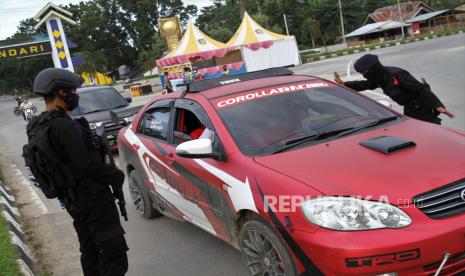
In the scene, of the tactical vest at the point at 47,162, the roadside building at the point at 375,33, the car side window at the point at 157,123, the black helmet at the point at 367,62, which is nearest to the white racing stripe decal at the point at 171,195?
the car side window at the point at 157,123

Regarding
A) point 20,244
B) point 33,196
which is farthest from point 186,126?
point 33,196

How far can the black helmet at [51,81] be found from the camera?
3076 mm

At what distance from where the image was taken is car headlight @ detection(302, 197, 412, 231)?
272 centimetres

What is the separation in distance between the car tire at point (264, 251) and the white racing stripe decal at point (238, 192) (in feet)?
0.40

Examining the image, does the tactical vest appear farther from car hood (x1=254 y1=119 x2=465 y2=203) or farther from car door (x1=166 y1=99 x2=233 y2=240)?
car hood (x1=254 y1=119 x2=465 y2=203)

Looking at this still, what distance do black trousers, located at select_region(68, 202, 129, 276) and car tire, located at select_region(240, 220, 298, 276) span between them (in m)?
0.86

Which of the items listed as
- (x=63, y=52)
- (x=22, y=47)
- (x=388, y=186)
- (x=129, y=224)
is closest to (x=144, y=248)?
(x=129, y=224)

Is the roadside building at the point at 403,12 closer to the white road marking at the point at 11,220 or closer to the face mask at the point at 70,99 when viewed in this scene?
the white road marking at the point at 11,220

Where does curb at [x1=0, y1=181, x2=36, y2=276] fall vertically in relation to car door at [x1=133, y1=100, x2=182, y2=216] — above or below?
below

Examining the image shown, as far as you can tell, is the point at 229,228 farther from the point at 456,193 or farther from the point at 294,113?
the point at 456,193

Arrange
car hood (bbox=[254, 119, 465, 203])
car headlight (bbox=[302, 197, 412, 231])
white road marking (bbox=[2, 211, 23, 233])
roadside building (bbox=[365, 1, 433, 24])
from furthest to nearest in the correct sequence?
roadside building (bbox=[365, 1, 433, 24])
white road marking (bbox=[2, 211, 23, 233])
car hood (bbox=[254, 119, 465, 203])
car headlight (bbox=[302, 197, 412, 231])

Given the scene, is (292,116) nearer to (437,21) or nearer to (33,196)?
(33,196)

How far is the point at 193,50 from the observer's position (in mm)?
29469

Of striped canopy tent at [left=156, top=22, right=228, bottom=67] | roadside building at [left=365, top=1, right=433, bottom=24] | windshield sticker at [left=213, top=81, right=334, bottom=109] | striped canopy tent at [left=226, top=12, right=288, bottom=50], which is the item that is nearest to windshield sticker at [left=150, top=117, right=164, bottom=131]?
windshield sticker at [left=213, top=81, right=334, bottom=109]
